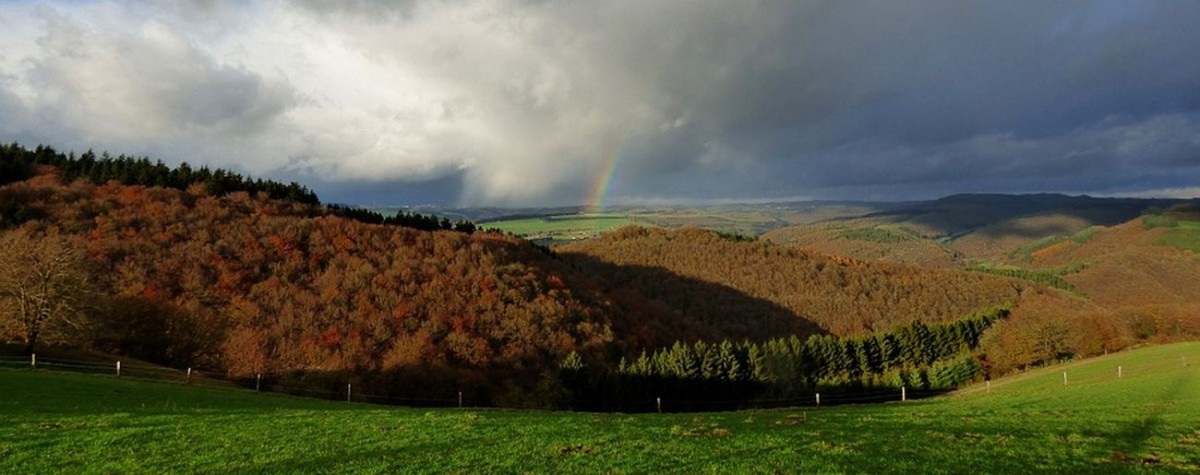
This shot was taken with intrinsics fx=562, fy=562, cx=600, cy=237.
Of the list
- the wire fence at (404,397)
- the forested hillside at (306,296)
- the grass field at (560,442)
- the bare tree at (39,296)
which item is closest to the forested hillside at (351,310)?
the forested hillside at (306,296)

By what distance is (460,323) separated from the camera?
107 m

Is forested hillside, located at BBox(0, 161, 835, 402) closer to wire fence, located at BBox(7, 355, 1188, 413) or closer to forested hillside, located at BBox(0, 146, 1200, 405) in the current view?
forested hillside, located at BBox(0, 146, 1200, 405)

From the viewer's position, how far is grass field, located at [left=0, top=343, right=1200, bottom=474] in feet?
50.8

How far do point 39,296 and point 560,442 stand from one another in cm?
5838

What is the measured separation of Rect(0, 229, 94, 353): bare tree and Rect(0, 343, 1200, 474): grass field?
3058cm

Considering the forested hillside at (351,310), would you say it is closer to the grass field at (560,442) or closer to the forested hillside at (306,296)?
the forested hillside at (306,296)

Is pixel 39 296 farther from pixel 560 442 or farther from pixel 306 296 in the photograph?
pixel 560 442

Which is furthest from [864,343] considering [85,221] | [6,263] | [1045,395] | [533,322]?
[85,221]

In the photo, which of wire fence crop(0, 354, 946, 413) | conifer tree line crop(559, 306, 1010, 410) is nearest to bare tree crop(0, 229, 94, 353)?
wire fence crop(0, 354, 946, 413)

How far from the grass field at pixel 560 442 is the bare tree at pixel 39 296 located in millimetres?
30580

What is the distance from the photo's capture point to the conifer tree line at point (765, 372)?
292 ft

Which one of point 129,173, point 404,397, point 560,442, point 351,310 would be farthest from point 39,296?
point 129,173

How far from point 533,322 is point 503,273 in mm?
18517

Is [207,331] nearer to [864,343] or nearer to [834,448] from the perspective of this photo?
[834,448]
